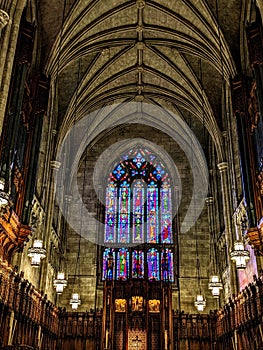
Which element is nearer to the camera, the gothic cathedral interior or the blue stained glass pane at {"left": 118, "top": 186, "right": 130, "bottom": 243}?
the gothic cathedral interior

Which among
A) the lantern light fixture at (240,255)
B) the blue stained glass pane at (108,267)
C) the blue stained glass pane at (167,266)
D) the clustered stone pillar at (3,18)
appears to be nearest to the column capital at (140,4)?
the clustered stone pillar at (3,18)

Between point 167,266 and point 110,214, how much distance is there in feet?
16.5

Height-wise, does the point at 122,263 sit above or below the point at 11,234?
above

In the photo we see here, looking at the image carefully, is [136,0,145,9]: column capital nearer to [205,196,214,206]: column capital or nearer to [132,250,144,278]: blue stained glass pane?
[205,196,214,206]: column capital

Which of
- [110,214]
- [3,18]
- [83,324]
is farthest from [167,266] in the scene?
[3,18]

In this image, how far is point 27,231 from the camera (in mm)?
15672

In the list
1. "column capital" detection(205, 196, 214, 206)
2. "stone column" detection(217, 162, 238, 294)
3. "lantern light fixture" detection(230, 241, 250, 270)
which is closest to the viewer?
"lantern light fixture" detection(230, 241, 250, 270)

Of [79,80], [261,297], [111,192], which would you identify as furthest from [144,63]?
[261,297]

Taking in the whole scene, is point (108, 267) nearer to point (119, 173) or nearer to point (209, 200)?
point (119, 173)

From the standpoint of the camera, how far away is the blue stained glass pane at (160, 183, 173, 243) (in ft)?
91.4

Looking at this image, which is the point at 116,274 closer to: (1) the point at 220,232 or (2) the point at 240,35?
(1) the point at 220,232

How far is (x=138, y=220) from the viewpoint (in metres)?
28.3

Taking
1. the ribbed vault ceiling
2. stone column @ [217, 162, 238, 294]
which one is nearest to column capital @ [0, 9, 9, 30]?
the ribbed vault ceiling

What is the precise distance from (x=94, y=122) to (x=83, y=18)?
8314 millimetres
